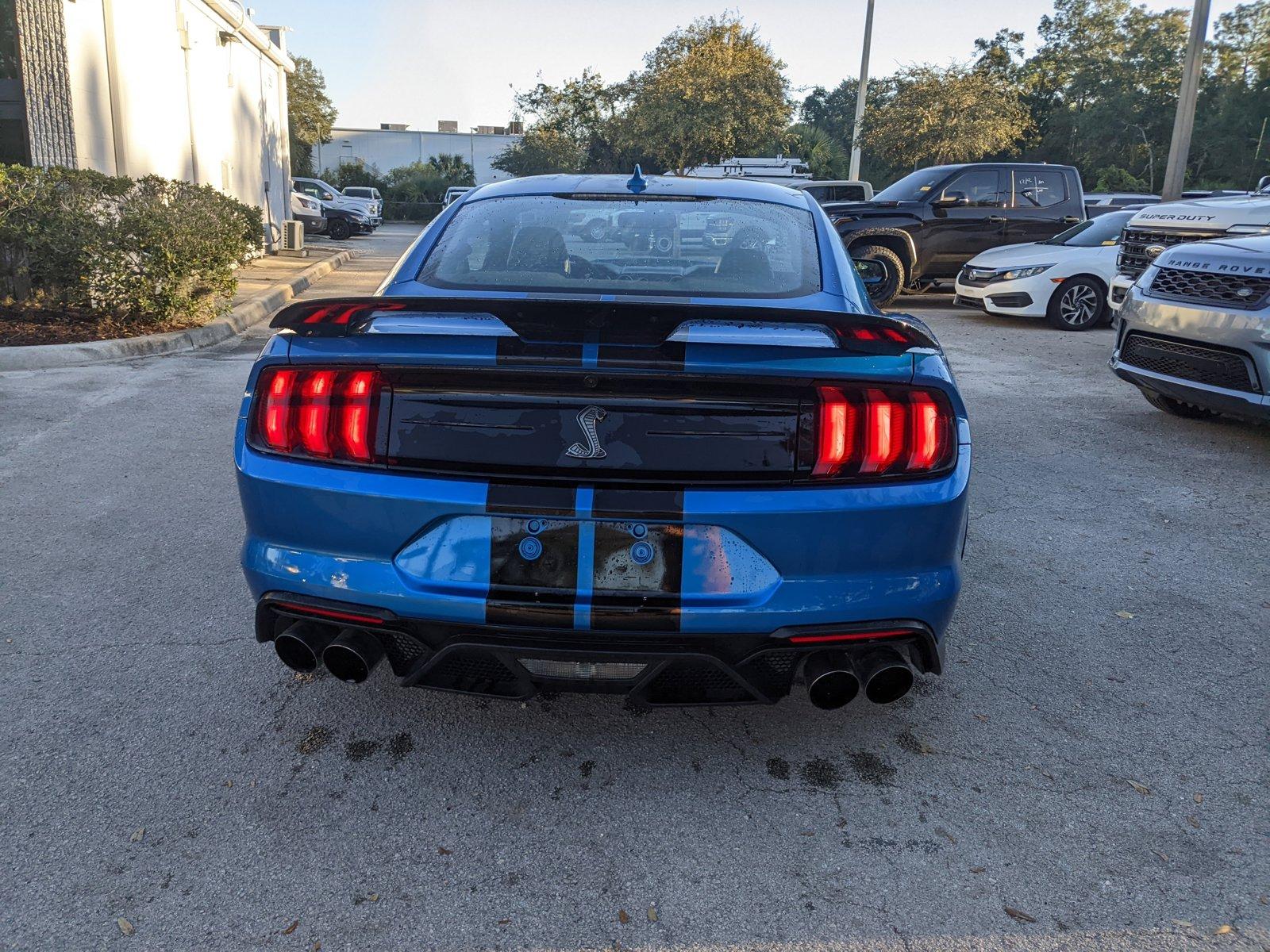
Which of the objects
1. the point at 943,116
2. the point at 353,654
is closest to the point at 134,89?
the point at 353,654

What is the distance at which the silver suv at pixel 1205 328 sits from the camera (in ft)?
19.4

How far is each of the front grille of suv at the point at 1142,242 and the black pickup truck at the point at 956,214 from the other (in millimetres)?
3268

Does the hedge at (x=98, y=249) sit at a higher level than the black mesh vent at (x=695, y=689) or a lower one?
higher

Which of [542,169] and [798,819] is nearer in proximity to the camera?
[798,819]

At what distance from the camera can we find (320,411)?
2.53 metres

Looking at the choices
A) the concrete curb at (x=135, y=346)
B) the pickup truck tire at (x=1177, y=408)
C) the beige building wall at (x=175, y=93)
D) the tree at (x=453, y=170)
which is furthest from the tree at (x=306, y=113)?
the pickup truck tire at (x=1177, y=408)

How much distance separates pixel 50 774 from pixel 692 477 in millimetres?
1859

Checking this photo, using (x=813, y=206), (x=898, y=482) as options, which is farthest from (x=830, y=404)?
(x=813, y=206)

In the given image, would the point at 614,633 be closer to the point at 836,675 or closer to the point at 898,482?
the point at 836,675

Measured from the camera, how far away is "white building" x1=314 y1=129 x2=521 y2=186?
246 ft

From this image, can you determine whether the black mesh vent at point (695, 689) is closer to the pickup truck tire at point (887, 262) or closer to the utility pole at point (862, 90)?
the pickup truck tire at point (887, 262)

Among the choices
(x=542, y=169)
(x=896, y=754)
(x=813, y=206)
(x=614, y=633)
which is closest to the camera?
(x=614, y=633)

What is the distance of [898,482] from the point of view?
249 cm

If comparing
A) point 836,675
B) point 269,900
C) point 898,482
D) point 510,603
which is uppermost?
point 898,482
